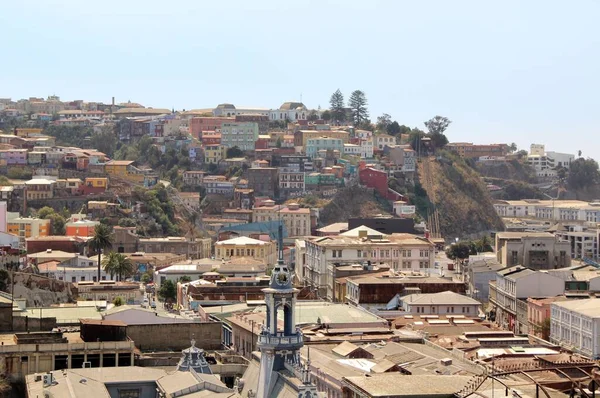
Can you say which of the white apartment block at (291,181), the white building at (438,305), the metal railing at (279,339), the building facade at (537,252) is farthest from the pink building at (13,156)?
the metal railing at (279,339)

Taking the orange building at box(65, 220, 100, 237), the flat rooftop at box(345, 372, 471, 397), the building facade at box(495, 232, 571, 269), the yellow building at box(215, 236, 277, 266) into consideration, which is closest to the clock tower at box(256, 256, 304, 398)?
the flat rooftop at box(345, 372, 471, 397)

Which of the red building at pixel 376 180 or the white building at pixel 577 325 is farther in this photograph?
the red building at pixel 376 180

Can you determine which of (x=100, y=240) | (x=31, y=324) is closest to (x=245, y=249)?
(x=100, y=240)

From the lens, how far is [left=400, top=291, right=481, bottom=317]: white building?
344ft

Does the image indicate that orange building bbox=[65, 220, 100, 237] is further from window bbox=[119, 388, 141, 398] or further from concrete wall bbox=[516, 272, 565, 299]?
window bbox=[119, 388, 141, 398]

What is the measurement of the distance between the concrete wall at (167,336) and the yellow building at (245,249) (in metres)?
71.5

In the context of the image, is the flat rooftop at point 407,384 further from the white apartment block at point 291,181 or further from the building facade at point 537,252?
the white apartment block at point 291,181

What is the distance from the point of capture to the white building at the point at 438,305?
105 meters

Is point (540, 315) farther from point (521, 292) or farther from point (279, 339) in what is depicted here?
point (279, 339)

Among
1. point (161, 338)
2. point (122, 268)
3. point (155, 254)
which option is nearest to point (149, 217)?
point (155, 254)

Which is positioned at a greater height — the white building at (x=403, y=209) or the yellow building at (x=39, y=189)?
the yellow building at (x=39, y=189)

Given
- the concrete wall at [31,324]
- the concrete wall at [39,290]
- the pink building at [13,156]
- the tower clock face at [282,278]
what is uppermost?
the tower clock face at [282,278]

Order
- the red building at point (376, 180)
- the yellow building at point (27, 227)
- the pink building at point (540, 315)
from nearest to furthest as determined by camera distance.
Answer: the pink building at point (540, 315)
the yellow building at point (27, 227)
the red building at point (376, 180)

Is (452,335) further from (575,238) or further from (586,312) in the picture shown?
(575,238)
